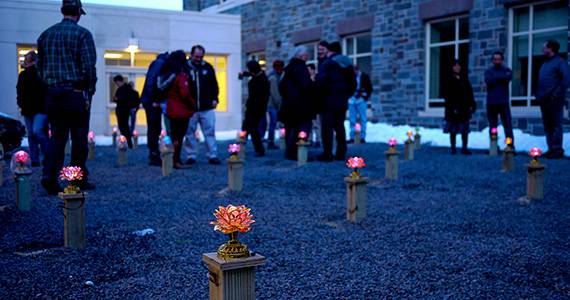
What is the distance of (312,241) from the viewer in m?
4.34

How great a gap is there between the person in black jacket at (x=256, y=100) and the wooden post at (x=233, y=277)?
8.37 m

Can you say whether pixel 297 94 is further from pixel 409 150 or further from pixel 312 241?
pixel 312 241

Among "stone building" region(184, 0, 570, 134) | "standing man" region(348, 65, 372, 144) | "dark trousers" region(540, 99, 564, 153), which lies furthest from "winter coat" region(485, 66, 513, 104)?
"standing man" region(348, 65, 372, 144)

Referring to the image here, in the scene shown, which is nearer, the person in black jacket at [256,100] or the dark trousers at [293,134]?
the dark trousers at [293,134]

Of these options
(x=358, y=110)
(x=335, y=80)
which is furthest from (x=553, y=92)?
(x=358, y=110)

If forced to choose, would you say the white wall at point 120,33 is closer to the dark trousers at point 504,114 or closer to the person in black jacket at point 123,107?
the person in black jacket at point 123,107

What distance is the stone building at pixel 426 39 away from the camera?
12.1m

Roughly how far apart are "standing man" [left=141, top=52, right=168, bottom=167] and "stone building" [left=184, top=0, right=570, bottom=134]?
A: 7.46 meters

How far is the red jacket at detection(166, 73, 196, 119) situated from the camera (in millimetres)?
8641

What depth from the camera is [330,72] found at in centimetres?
931

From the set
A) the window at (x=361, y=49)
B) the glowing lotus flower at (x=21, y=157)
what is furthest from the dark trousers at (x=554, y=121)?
the glowing lotus flower at (x=21, y=157)

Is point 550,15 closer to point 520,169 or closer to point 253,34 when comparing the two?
point 520,169

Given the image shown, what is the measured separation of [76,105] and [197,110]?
3.17 metres

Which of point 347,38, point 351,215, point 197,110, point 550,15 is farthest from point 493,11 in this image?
point 351,215
